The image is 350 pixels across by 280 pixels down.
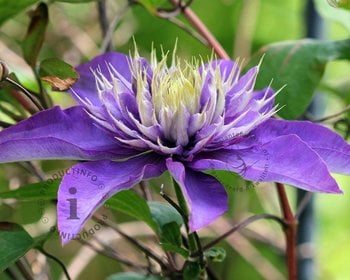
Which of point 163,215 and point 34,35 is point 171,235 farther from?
Result: point 34,35

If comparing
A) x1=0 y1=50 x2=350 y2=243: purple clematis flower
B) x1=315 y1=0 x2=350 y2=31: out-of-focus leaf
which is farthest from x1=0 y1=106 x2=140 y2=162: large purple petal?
x1=315 y1=0 x2=350 y2=31: out-of-focus leaf

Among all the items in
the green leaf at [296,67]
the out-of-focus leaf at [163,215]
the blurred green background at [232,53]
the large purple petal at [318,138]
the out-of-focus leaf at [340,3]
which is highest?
the out-of-focus leaf at [340,3]

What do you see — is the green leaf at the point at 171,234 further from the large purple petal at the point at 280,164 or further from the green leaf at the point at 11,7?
the green leaf at the point at 11,7

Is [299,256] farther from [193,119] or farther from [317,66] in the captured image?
[193,119]

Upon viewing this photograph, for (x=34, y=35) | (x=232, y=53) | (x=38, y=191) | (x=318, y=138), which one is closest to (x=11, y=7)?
(x=34, y=35)

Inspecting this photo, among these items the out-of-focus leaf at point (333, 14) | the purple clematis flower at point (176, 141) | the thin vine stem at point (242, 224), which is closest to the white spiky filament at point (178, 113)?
the purple clematis flower at point (176, 141)

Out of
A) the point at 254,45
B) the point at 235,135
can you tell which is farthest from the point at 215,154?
the point at 254,45
